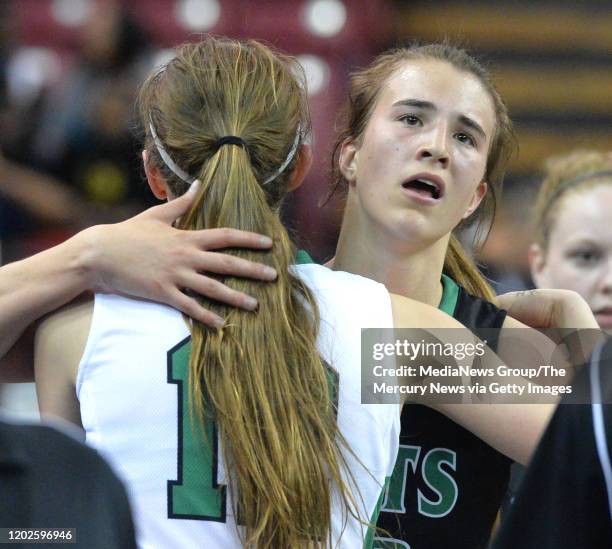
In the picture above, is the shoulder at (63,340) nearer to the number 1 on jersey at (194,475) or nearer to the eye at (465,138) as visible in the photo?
the number 1 on jersey at (194,475)

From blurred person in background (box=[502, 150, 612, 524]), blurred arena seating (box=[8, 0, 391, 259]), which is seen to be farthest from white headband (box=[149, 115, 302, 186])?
blurred arena seating (box=[8, 0, 391, 259])

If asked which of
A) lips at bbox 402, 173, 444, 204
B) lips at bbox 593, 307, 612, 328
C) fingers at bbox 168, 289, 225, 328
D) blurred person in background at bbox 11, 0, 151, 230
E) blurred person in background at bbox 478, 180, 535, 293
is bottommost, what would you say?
fingers at bbox 168, 289, 225, 328

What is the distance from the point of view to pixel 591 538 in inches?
40.3

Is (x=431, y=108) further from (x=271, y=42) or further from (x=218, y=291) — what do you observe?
(x=271, y=42)

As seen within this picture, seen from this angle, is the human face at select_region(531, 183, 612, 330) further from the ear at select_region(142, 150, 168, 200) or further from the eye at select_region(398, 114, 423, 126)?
the ear at select_region(142, 150, 168, 200)

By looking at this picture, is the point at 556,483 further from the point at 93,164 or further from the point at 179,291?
the point at 93,164

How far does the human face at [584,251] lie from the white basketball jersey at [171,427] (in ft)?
4.73

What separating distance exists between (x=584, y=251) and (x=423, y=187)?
83 cm

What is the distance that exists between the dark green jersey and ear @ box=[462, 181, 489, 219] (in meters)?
0.58

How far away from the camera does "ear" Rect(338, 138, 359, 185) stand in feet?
7.78

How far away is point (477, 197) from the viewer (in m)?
2.43

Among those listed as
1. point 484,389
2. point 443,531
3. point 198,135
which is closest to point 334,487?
point 484,389

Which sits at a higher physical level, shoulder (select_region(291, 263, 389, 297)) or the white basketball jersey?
shoulder (select_region(291, 263, 389, 297))

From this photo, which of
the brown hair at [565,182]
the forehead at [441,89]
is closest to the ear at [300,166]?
the forehead at [441,89]
